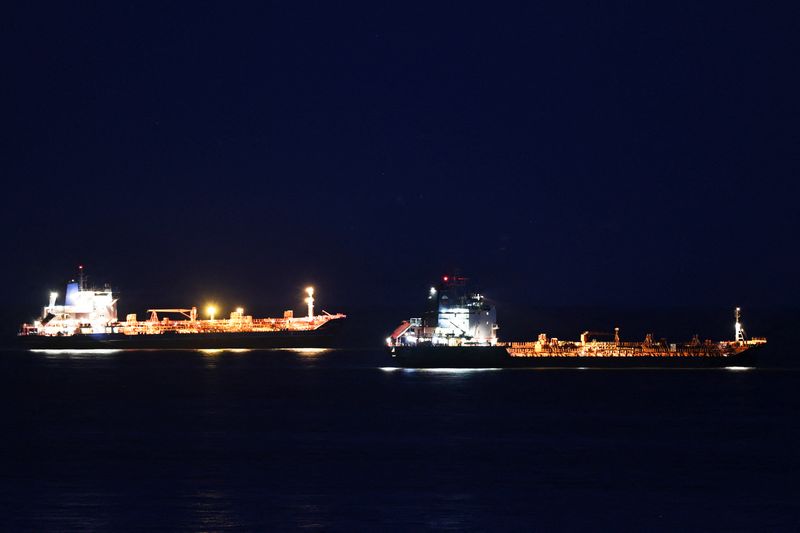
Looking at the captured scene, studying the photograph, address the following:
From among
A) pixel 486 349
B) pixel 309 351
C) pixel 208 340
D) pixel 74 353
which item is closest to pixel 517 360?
pixel 486 349

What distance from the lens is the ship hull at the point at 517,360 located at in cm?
8481

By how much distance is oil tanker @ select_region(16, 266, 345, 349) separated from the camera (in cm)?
12275

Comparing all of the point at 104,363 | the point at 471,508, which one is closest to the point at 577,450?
the point at 471,508

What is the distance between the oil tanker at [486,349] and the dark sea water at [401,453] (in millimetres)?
7344

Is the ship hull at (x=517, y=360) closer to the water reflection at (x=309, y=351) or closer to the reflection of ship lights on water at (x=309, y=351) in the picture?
the water reflection at (x=309, y=351)

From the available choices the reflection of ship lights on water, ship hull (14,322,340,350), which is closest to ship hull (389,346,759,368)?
the reflection of ship lights on water

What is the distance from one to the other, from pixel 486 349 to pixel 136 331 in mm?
54887

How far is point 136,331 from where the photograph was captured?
128 meters

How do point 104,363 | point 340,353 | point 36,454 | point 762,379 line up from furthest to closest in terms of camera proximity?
point 340,353
point 104,363
point 762,379
point 36,454

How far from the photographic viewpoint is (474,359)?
85062 mm

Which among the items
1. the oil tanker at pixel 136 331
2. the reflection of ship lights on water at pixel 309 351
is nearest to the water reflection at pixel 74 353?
the oil tanker at pixel 136 331

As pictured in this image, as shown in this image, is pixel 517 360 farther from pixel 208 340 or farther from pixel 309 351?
pixel 208 340

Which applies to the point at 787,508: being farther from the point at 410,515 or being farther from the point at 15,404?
the point at 15,404

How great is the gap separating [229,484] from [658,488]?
13.2 m
